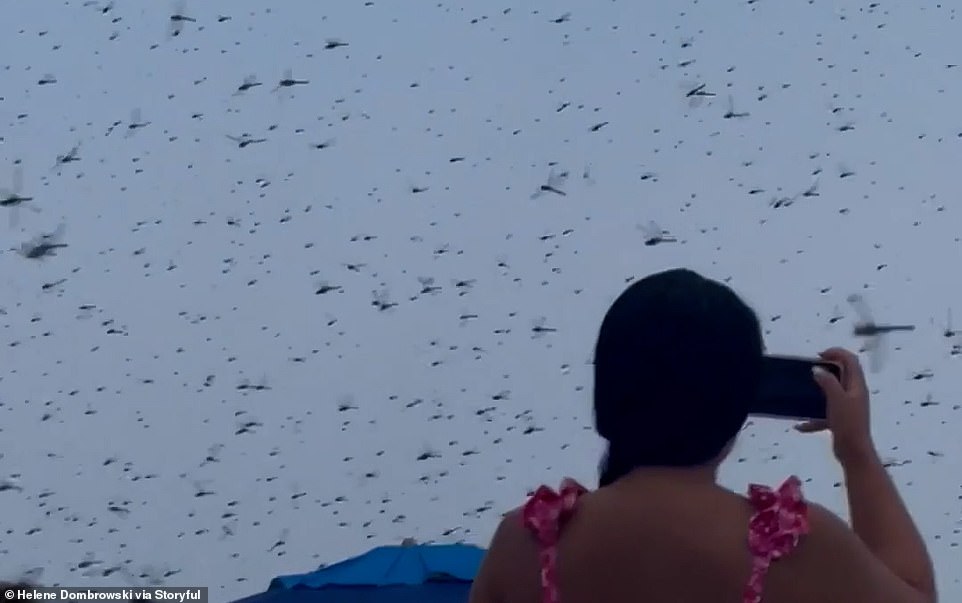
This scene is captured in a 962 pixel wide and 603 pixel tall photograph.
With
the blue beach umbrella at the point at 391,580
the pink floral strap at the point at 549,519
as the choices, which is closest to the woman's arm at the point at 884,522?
the pink floral strap at the point at 549,519

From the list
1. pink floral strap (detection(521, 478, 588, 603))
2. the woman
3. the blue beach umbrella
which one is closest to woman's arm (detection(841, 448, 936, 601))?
the woman

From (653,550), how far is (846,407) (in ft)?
0.64

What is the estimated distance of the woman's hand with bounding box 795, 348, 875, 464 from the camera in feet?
2.64

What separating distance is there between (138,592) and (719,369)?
7.11 ft

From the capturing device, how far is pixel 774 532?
0.73 metres

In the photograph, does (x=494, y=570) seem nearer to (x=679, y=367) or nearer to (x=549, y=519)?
(x=549, y=519)

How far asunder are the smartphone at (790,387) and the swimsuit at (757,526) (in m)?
0.10

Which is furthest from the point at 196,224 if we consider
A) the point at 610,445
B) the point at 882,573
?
the point at 882,573

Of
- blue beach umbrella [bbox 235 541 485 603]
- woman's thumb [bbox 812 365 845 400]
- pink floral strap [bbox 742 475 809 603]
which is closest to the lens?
pink floral strap [bbox 742 475 809 603]

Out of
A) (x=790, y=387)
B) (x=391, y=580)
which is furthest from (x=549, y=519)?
(x=391, y=580)

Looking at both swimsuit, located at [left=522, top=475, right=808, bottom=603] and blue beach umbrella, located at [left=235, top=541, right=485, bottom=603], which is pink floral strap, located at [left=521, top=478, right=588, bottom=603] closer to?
swimsuit, located at [left=522, top=475, right=808, bottom=603]

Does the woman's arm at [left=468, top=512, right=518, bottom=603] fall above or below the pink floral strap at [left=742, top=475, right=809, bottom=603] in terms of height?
below

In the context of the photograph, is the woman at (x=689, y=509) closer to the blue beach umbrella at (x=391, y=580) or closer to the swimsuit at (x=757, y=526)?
the swimsuit at (x=757, y=526)

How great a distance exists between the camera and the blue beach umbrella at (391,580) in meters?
2.00
